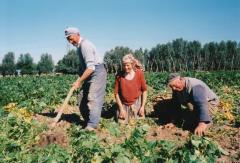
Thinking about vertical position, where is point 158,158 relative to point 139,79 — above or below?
below

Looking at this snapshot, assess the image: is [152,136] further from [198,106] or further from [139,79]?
[139,79]

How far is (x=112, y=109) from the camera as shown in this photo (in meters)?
7.29

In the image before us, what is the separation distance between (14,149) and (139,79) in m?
2.92

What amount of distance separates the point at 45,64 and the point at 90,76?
288 feet

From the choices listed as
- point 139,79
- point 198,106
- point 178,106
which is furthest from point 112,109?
point 198,106

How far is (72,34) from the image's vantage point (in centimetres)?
562

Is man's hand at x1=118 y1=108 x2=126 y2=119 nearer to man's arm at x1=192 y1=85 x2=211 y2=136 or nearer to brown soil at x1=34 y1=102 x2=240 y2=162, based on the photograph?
brown soil at x1=34 y1=102 x2=240 y2=162

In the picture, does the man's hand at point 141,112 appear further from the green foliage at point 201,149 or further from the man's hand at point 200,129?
the green foliage at point 201,149

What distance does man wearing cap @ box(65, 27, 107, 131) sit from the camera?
5.70 m

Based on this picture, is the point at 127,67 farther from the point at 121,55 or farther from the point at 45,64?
the point at 45,64

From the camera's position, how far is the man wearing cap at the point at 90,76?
5695 mm

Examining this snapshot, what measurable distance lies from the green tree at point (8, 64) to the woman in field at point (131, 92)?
85183mm

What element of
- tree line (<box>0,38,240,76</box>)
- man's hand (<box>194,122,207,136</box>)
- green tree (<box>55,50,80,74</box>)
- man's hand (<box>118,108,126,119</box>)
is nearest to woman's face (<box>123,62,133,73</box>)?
man's hand (<box>118,108,126,119</box>)

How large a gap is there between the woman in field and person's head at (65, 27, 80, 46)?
43.6 inches
